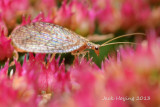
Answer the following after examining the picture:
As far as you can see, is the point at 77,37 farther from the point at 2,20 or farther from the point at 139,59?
the point at 139,59

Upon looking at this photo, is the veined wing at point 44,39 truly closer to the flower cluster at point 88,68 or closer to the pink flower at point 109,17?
the flower cluster at point 88,68

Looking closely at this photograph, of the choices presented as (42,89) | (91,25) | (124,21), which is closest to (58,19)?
(91,25)

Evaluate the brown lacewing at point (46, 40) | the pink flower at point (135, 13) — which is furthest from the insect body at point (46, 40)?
the pink flower at point (135, 13)

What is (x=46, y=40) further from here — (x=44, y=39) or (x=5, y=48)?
(x=5, y=48)

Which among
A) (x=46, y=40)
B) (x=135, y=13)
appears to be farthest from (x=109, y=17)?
(x=46, y=40)

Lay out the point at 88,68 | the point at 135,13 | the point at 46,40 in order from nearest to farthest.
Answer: the point at 88,68, the point at 46,40, the point at 135,13

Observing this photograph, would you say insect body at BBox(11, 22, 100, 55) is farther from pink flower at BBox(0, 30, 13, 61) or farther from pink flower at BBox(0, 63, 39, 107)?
pink flower at BBox(0, 63, 39, 107)

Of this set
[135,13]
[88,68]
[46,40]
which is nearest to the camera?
[88,68]
